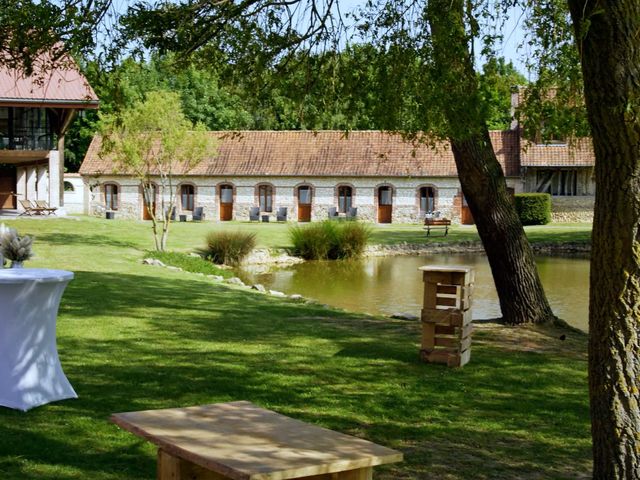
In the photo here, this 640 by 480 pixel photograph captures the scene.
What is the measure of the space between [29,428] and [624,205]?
13.0 feet

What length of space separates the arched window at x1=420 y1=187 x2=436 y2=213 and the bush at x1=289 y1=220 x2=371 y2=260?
1329 centimetres

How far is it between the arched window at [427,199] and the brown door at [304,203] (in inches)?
200

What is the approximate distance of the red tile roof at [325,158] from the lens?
133ft

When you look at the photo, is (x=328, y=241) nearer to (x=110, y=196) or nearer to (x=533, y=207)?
(x=533, y=207)

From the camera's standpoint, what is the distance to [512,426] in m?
6.54

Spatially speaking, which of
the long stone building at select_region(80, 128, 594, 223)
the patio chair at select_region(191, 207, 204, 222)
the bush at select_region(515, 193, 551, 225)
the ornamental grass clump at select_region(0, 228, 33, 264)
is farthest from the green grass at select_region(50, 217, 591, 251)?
the ornamental grass clump at select_region(0, 228, 33, 264)

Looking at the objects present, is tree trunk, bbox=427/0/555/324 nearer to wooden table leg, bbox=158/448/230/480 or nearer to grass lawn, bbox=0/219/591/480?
grass lawn, bbox=0/219/591/480

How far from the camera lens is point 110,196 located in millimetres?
42938

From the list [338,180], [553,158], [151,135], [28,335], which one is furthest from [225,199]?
[28,335]

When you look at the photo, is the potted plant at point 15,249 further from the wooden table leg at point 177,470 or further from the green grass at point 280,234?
the green grass at point 280,234

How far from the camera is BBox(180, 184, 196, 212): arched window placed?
4253cm

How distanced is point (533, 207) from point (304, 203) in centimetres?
1025

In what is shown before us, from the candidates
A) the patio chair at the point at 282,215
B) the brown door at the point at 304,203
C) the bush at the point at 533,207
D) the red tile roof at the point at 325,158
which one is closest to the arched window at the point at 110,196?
the red tile roof at the point at 325,158

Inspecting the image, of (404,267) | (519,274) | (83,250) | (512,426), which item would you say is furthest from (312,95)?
(404,267)
